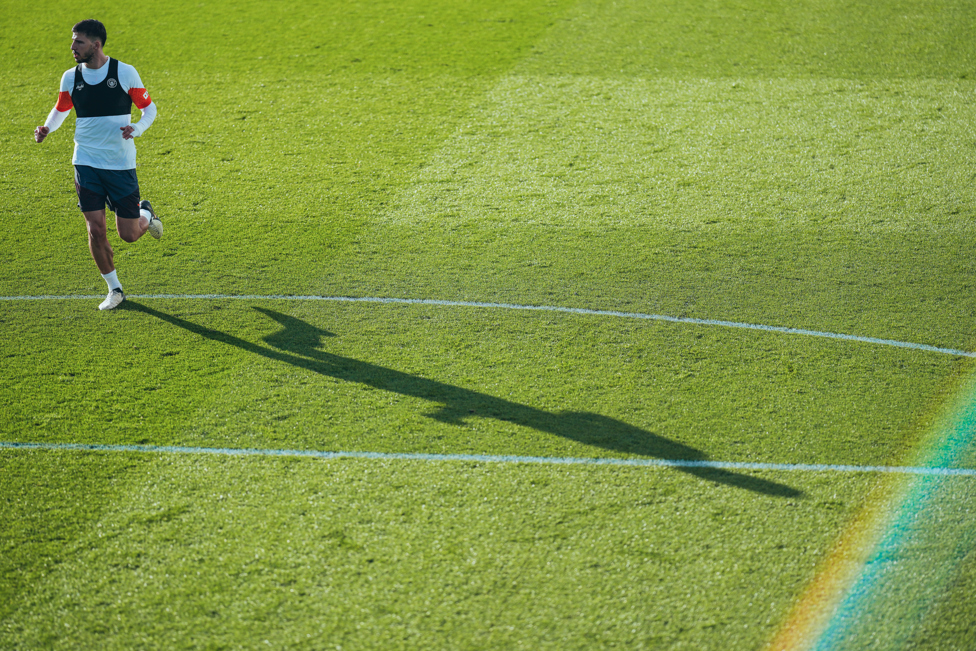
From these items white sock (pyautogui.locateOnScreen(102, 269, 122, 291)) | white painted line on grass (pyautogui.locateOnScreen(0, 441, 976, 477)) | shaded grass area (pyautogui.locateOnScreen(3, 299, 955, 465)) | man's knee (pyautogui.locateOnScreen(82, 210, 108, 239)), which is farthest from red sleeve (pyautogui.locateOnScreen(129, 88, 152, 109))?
white painted line on grass (pyautogui.locateOnScreen(0, 441, 976, 477))

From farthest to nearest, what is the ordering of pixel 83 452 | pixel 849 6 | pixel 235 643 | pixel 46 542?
pixel 849 6, pixel 83 452, pixel 46 542, pixel 235 643

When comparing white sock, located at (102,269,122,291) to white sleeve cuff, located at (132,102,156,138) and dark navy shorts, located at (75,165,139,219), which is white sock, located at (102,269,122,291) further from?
white sleeve cuff, located at (132,102,156,138)

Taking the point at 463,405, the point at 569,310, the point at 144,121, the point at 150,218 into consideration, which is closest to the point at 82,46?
the point at 144,121

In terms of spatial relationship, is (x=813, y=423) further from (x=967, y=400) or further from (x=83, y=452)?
(x=83, y=452)

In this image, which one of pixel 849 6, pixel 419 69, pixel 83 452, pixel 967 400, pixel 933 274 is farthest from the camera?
pixel 849 6

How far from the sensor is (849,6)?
40.3 ft

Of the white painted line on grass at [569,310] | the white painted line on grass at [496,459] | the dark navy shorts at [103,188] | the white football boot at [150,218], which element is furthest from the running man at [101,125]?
the white painted line on grass at [496,459]

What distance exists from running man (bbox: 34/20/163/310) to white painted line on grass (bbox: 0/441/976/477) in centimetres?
190

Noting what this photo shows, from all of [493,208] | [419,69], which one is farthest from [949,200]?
[419,69]

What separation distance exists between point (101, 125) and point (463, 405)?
322cm

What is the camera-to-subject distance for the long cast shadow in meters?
4.68

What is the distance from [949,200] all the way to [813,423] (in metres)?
4.23

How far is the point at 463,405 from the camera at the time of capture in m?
5.21

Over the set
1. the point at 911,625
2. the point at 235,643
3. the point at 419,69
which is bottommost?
the point at 911,625
